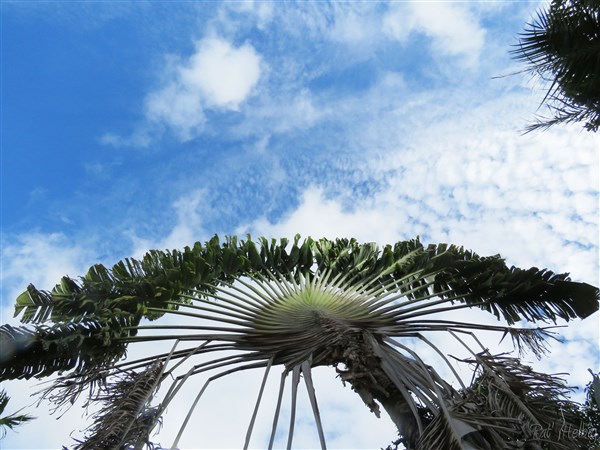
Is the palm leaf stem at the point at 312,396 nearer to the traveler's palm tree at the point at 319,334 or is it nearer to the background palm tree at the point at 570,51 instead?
the traveler's palm tree at the point at 319,334

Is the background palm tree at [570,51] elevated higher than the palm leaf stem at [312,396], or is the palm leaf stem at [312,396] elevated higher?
the background palm tree at [570,51]

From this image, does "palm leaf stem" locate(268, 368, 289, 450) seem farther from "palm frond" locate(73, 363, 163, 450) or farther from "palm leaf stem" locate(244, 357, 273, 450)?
"palm frond" locate(73, 363, 163, 450)

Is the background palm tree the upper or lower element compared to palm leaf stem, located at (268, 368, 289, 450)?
upper

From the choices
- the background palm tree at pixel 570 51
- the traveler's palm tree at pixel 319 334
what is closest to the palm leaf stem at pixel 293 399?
the traveler's palm tree at pixel 319 334

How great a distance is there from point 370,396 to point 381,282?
3.51 m

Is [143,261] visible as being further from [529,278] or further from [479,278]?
[529,278]

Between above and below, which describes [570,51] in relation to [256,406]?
above

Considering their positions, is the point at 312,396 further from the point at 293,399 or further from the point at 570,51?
the point at 570,51

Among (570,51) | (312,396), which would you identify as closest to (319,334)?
(312,396)

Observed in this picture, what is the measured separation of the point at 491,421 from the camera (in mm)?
5430

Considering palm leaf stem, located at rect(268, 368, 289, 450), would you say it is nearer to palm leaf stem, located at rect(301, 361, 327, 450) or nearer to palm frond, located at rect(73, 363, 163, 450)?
palm leaf stem, located at rect(301, 361, 327, 450)

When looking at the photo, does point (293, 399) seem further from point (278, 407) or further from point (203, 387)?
point (203, 387)

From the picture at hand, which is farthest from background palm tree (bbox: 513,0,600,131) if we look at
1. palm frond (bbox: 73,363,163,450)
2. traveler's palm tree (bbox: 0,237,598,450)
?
palm frond (bbox: 73,363,163,450)

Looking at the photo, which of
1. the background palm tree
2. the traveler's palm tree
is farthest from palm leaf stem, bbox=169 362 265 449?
the background palm tree
